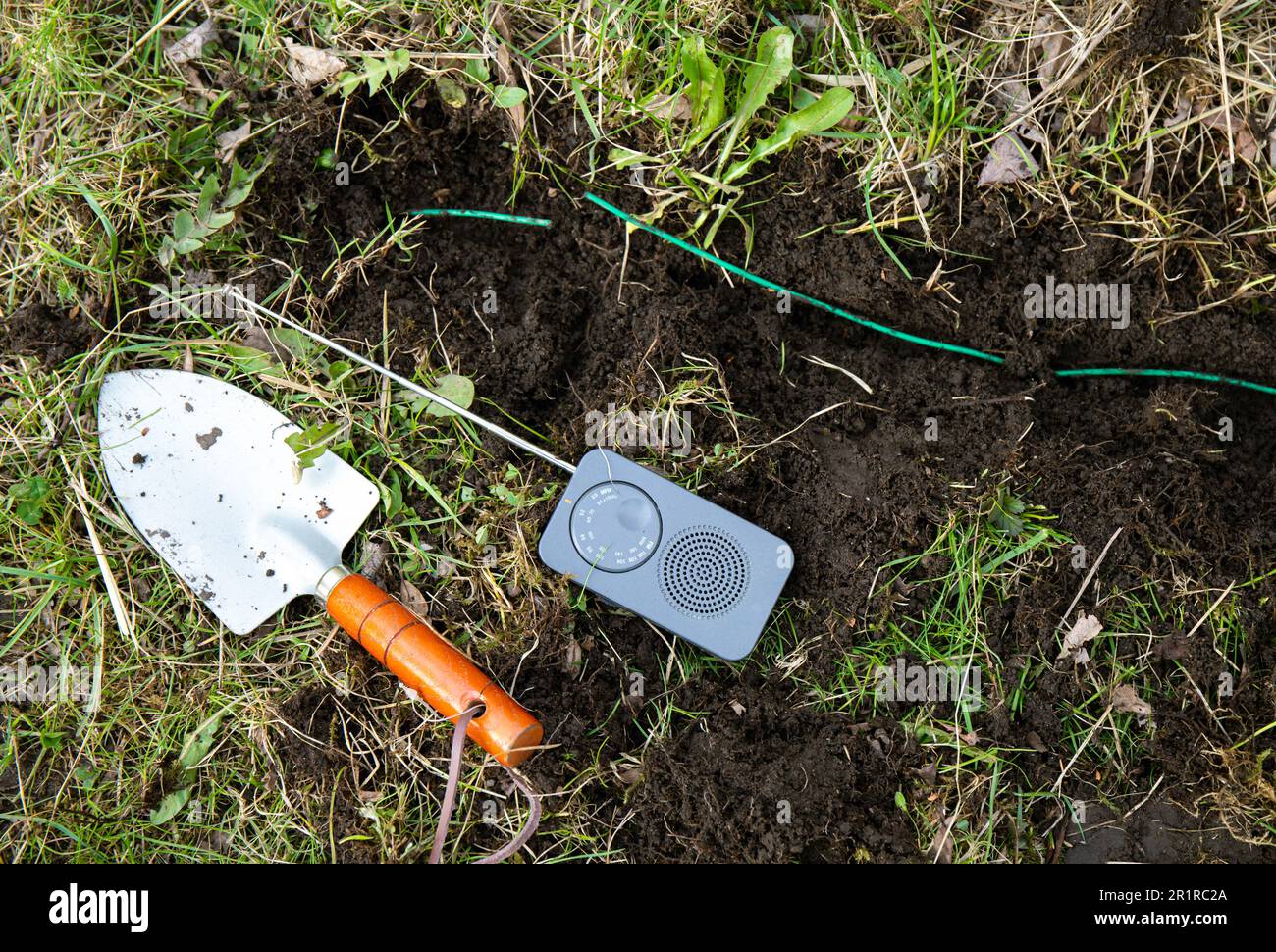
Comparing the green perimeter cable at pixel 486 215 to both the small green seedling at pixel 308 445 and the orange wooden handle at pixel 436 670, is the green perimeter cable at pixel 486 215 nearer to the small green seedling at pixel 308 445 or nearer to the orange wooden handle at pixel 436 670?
the small green seedling at pixel 308 445

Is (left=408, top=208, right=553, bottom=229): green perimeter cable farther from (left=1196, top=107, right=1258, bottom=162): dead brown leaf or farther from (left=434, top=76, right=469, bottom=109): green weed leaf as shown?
(left=1196, top=107, right=1258, bottom=162): dead brown leaf

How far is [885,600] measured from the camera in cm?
190

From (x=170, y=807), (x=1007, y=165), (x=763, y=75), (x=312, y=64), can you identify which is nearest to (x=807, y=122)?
(x=763, y=75)

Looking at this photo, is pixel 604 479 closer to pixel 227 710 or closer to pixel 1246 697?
pixel 227 710

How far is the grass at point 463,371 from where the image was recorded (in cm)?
189

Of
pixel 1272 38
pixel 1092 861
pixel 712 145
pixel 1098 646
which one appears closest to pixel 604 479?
pixel 712 145

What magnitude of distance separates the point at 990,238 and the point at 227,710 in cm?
194

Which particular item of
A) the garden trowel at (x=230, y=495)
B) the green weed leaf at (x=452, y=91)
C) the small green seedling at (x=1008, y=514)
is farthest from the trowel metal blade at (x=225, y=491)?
the small green seedling at (x=1008, y=514)

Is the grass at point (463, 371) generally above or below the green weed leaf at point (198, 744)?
above

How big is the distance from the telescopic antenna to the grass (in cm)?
5

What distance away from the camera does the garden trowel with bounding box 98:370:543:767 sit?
6.39 ft

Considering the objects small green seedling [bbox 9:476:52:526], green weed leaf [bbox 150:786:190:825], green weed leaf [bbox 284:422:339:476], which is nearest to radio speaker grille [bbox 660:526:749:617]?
green weed leaf [bbox 284:422:339:476]

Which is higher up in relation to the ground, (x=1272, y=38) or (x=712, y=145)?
(x=1272, y=38)

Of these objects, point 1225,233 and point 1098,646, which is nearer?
point 1098,646
